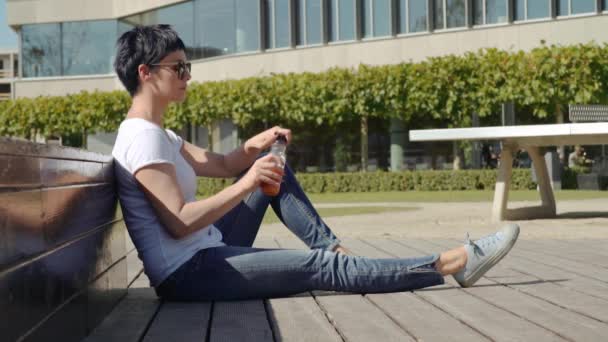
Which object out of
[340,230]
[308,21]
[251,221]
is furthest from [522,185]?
[251,221]

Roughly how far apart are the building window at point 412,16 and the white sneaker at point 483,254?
24.8m

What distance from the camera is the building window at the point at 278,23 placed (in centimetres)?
3114

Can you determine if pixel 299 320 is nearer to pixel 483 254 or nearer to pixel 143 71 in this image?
pixel 483 254

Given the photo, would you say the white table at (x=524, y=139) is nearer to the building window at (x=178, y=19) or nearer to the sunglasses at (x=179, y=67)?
the sunglasses at (x=179, y=67)

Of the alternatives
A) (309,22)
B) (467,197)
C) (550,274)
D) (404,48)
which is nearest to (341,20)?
(309,22)

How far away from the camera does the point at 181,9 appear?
3391cm

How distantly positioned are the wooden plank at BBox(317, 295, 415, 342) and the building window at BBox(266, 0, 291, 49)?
27.3m

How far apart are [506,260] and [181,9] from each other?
29.4m

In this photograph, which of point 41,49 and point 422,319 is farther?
point 41,49

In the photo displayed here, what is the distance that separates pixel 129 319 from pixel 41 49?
114ft

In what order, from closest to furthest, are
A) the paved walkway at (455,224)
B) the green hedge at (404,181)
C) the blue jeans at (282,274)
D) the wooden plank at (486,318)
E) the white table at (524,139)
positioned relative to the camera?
the wooden plank at (486,318) → the blue jeans at (282,274) → the paved walkway at (455,224) → the white table at (524,139) → the green hedge at (404,181)

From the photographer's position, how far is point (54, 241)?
2.87 m

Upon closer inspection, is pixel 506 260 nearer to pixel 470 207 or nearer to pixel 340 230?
pixel 340 230

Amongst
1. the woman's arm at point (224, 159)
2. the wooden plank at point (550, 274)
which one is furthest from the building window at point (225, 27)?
the woman's arm at point (224, 159)
